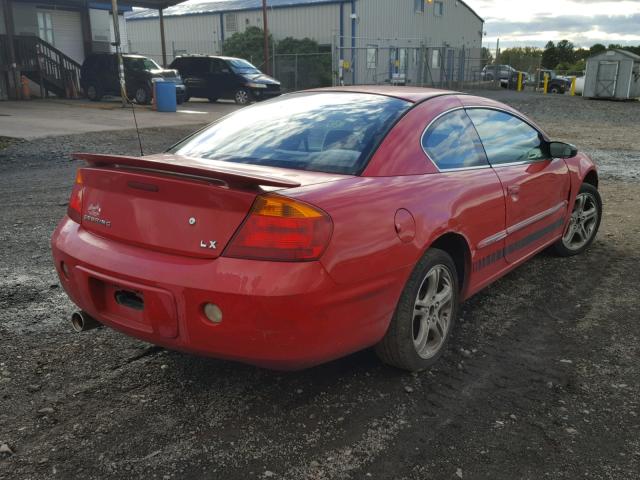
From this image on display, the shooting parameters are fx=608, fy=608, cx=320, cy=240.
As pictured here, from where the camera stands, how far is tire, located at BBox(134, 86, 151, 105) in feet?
73.4

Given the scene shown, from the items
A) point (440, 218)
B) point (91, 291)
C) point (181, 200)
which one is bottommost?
point (91, 291)

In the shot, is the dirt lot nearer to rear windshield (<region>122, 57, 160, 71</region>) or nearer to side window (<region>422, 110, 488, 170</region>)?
side window (<region>422, 110, 488, 170</region>)

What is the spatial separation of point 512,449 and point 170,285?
5.34ft

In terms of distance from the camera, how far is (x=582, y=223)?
5.39 m

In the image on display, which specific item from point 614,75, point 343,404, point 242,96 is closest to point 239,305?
point 343,404

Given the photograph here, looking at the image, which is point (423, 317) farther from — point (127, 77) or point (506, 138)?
point (127, 77)

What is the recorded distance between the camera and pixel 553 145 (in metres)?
4.55

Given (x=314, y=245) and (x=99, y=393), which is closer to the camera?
(x=314, y=245)

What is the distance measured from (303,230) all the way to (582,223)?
3770 millimetres

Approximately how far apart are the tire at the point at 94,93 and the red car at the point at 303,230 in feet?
72.5

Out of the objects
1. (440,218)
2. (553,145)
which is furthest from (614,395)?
(553,145)

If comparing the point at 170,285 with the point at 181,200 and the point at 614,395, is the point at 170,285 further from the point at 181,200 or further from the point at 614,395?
the point at 614,395

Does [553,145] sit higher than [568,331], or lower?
higher

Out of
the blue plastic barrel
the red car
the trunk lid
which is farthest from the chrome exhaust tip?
the blue plastic barrel
